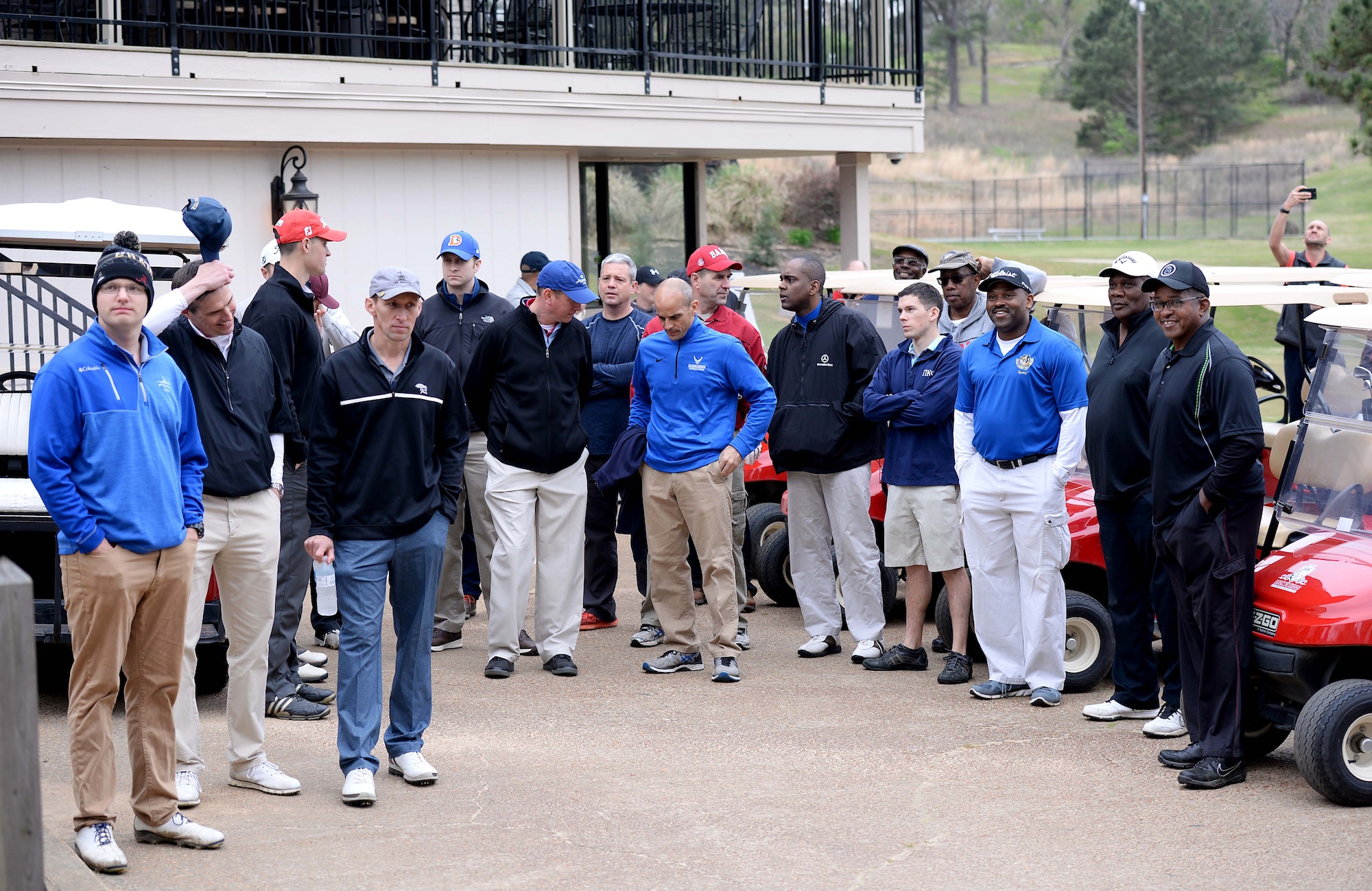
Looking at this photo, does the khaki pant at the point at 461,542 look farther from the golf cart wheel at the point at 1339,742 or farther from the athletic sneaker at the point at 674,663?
the golf cart wheel at the point at 1339,742

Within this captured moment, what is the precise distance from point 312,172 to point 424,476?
702cm

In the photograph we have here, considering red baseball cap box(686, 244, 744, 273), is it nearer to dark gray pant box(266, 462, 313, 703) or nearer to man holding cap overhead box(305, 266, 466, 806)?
dark gray pant box(266, 462, 313, 703)

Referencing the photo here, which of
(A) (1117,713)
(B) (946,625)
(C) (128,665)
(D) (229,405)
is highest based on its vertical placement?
(D) (229,405)

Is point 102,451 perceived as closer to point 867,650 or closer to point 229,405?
point 229,405

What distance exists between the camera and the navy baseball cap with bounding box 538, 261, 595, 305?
764 cm

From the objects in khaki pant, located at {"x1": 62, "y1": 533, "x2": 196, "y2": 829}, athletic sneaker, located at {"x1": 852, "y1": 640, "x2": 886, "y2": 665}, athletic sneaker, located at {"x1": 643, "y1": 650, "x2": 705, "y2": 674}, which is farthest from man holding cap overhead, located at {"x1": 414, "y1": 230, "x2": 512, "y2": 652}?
khaki pant, located at {"x1": 62, "y1": 533, "x2": 196, "y2": 829}

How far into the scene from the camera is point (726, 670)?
7.67 m

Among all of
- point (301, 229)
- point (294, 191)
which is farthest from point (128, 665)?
point (294, 191)

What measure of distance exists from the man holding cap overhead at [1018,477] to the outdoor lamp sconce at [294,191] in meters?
6.10

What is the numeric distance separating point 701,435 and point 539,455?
32.9 inches

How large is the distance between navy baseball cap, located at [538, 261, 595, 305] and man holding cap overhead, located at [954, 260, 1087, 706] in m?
1.96

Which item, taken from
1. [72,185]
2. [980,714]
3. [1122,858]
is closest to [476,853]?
[1122,858]

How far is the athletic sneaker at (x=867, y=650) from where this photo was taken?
26.2 feet

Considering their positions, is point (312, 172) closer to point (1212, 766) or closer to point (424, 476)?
point (424, 476)
